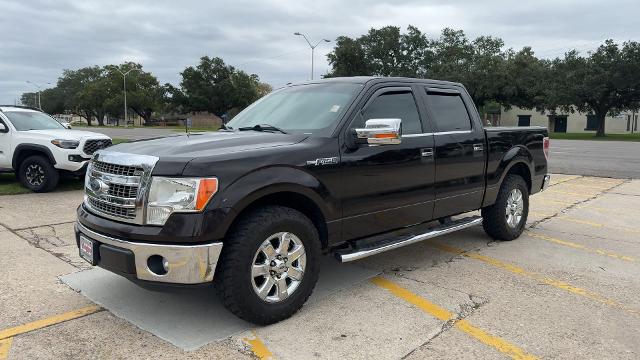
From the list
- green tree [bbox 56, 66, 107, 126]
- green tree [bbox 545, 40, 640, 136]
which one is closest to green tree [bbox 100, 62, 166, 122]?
green tree [bbox 56, 66, 107, 126]

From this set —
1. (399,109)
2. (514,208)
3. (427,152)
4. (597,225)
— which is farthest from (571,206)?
(399,109)

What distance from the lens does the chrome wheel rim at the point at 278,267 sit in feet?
11.8

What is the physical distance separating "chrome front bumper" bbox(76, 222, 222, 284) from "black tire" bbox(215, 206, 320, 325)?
0.11m

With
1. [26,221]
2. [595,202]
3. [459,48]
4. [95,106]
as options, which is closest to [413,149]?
[26,221]

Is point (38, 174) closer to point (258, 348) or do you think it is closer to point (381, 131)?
point (258, 348)

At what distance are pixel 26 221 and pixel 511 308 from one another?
6.26 metres

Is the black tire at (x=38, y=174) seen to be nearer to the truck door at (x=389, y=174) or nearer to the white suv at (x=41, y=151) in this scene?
the white suv at (x=41, y=151)

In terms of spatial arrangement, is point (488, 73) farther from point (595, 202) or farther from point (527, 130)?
point (527, 130)

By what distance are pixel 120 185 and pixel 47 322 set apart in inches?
47.4

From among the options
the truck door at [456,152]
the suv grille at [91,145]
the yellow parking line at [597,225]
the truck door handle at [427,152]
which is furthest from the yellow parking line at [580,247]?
the suv grille at [91,145]

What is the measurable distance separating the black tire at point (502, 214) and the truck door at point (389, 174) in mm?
1456

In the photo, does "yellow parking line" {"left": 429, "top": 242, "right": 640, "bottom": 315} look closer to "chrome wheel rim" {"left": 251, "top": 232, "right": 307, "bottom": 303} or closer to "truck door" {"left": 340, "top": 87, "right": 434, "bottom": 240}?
"truck door" {"left": 340, "top": 87, "right": 434, "bottom": 240}

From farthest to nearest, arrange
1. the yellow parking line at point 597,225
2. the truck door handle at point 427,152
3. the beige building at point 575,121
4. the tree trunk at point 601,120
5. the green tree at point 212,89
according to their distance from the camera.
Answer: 1. the green tree at point 212,89
2. the beige building at point 575,121
3. the tree trunk at point 601,120
4. the yellow parking line at point 597,225
5. the truck door handle at point 427,152

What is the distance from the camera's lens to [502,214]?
6090 millimetres
